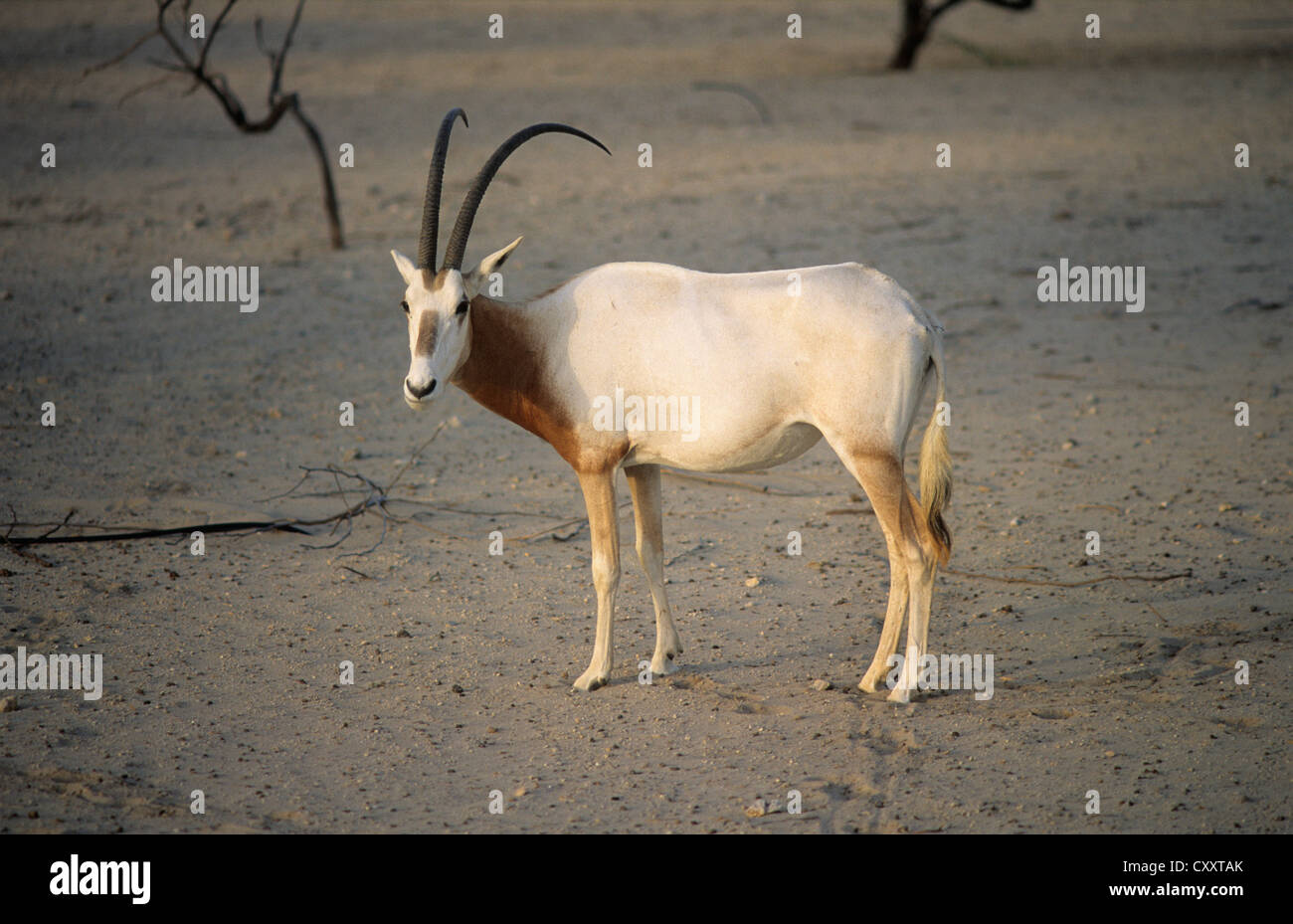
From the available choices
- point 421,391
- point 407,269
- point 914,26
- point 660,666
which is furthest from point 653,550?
point 914,26

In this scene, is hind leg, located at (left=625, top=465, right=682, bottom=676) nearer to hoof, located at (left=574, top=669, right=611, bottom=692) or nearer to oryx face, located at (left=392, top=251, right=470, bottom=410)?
hoof, located at (left=574, top=669, right=611, bottom=692)

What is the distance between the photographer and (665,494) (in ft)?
29.1

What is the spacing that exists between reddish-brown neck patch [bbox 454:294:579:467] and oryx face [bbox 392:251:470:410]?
21cm

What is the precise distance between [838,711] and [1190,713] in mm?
1461

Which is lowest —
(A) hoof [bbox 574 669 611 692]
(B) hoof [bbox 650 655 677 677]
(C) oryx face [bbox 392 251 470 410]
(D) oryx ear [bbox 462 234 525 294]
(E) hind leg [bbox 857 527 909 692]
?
(A) hoof [bbox 574 669 611 692]

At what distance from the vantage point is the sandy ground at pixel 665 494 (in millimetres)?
5609

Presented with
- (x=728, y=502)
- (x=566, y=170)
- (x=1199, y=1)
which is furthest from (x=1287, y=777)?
(x=1199, y=1)

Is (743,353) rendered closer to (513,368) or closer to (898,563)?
(513,368)

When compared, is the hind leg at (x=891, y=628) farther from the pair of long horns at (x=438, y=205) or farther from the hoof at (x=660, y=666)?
the pair of long horns at (x=438, y=205)

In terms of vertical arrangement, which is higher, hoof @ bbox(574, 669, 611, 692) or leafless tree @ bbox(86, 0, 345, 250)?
leafless tree @ bbox(86, 0, 345, 250)

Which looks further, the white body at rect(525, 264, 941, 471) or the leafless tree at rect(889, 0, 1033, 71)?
the leafless tree at rect(889, 0, 1033, 71)

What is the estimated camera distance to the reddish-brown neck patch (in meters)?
6.23

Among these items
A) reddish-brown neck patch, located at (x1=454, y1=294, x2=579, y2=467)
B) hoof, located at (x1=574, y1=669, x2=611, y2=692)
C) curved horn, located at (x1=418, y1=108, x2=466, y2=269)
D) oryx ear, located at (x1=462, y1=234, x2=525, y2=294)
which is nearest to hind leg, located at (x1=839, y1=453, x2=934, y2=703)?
hoof, located at (x1=574, y1=669, x2=611, y2=692)

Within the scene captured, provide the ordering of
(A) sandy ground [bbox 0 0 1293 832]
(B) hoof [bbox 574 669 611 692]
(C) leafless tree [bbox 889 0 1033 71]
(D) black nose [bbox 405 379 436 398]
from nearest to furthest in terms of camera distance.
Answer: (A) sandy ground [bbox 0 0 1293 832] < (D) black nose [bbox 405 379 436 398] < (B) hoof [bbox 574 669 611 692] < (C) leafless tree [bbox 889 0 1033 71]
